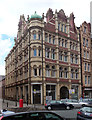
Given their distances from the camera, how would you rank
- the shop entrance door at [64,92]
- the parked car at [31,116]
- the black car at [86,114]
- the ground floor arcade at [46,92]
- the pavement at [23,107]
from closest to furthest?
the parked car at [31,116] < the black car at [86,114] < the pavement at [23,107] < the ground floor arcade at [46,92] < the shop entrance door at [64,92]

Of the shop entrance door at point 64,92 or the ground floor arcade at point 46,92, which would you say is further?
the shop entrance door at point 64,92

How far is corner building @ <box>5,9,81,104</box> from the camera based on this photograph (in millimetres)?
33688

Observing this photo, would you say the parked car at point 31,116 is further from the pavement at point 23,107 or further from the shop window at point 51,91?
the shop window at point 51,91

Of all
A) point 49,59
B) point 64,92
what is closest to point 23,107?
point 49,59

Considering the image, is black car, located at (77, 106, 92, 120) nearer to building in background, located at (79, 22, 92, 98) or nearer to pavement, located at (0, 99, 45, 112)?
pavement, located at (0, 99, 45, 112)

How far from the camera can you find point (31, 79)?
110ft

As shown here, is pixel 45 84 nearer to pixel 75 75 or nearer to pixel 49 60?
pixel 49 60

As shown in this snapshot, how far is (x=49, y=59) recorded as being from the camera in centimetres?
3550

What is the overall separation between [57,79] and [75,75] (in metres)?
6.38

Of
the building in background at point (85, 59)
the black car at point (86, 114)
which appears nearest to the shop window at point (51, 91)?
the building in background at point (85, 59)

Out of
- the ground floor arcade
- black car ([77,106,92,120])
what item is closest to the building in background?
the ground floor arcade

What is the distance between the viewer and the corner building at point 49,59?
33.7 metres

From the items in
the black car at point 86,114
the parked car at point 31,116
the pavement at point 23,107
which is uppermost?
the parked car at point 31,116

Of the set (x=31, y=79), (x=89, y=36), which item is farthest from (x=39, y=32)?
(x=89, y=36)
